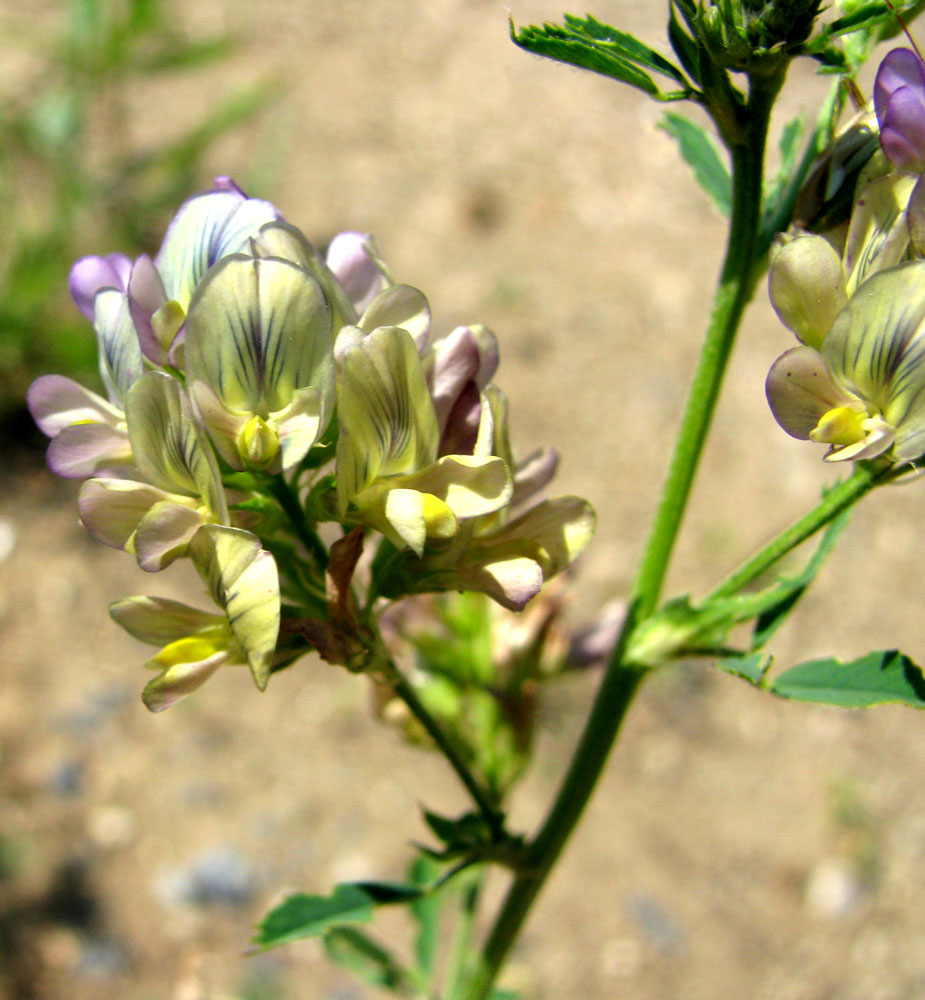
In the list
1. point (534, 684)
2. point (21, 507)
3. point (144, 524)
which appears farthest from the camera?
point (21, 507)

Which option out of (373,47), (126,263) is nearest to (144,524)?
(126,263)

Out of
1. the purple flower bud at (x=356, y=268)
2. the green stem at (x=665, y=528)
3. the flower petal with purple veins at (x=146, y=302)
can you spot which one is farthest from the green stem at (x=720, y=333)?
the flower petal with purple veins at (x=146, y=302)

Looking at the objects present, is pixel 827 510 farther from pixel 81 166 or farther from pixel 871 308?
pixel 81 166

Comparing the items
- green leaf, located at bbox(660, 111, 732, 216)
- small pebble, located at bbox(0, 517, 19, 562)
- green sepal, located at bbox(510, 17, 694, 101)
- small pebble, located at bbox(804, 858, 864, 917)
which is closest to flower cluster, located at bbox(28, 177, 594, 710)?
green sepal, located at bbox(510, 17, 694, 101)

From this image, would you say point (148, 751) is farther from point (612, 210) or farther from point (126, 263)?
point (612, 210)

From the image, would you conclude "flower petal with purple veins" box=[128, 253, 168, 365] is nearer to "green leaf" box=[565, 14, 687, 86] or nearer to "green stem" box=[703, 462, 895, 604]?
"green leaf" box=[565, 14, 687, 86]

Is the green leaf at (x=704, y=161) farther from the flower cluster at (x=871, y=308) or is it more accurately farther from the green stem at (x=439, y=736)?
the green stem at (x=439, y=736)
